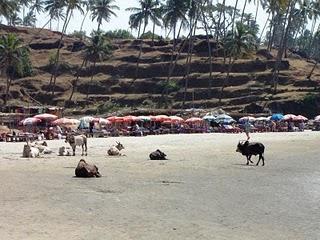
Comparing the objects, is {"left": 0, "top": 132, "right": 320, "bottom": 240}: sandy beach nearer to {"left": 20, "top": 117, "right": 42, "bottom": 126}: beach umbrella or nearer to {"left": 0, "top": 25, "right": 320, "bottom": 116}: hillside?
{"left": 20, "top": 117, "right": 42, "bottom": 126}: beach umbrella

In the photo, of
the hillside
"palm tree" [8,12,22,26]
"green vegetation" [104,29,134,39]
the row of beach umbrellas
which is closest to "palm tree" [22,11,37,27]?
"palm tree" [8,12,22,26]

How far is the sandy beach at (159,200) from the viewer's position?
1306 centimetres

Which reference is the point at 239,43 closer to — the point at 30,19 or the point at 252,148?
the point at 252,148

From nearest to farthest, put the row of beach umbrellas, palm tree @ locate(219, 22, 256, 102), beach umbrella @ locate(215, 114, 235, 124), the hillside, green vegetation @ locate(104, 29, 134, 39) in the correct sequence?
1. the row of beach umbrellas
2. beach umbrella @ locate(215, 114, 235, 124)
3. the hillside
4. palm tree @ locate(219, 22, 256, 102)
5. green vegetation @ locate(104, 29, 134, 39)

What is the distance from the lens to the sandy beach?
514 inches

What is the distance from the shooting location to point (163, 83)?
305 feet

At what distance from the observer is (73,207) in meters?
15.7

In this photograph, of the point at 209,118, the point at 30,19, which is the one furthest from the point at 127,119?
the point at 30,19

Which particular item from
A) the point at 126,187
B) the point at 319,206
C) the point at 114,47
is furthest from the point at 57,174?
→ the point at 114,47

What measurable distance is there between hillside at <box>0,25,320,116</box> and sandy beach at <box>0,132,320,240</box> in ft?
175

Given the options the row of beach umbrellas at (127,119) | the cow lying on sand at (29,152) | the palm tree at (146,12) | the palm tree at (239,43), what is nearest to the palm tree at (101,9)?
the palm tree at (146,12)

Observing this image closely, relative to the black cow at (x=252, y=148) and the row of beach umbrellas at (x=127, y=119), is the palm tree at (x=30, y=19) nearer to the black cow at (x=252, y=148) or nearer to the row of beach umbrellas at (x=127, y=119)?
the row of beach umbrellas at (x=127, y=119)

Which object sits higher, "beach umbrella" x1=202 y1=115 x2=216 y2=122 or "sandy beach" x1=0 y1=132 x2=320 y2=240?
"beach umbrella" x1=202 y1=115 x2=216 y2=122

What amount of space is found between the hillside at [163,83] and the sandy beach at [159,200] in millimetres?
53239
